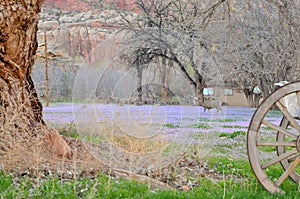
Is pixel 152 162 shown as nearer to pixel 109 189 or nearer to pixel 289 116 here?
pixel 109 189

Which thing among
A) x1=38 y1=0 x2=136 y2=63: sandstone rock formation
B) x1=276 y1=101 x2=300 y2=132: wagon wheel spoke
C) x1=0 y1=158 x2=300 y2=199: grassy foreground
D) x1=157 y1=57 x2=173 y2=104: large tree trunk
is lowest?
x1=0 y1=158 x2=300 y2=199: grassy foreground

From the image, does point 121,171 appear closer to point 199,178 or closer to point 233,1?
point 199,178

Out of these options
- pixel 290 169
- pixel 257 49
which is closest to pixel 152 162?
pixel 290 169

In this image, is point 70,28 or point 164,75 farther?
point 70,28

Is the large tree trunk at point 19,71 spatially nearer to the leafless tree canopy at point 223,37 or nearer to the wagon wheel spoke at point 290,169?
the leafless tree canopy at point 223,37

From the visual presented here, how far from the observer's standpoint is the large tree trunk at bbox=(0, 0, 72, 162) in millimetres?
5078

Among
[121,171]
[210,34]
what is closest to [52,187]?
[121,171]

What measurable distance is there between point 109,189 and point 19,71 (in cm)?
288

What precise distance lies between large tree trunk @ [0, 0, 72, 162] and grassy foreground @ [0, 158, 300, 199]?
1040 mm

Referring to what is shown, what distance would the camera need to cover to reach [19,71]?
5770mm

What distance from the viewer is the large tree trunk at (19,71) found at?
16.7ft

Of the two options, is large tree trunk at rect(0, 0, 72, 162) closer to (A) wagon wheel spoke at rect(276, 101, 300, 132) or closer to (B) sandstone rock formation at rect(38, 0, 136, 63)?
(A) wagon wheel spoke at rect(276, 101, 300, 132)

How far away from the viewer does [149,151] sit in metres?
5.53

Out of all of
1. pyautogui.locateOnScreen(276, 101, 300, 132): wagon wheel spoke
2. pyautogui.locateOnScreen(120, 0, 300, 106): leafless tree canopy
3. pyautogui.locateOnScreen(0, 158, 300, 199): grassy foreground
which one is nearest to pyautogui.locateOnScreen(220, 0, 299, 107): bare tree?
pyautogui.locateOnScreen(120, 0, 300, 106): leafless tree canopy
